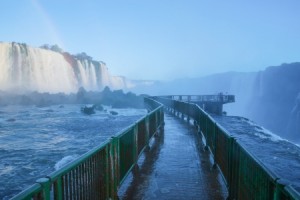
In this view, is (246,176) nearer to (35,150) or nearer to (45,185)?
(45,185)

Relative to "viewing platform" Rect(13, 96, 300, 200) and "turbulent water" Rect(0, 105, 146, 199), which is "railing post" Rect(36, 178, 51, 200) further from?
"turbulent water" Rect(0, 105, 146, 199)

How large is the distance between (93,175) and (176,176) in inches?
144

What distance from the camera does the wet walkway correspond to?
6.52 m

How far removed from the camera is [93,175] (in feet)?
15.3

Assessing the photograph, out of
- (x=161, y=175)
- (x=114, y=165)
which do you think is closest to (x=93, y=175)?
(x=114, y=165)

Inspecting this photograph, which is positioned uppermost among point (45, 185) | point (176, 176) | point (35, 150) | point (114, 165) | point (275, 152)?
point (45, 185)

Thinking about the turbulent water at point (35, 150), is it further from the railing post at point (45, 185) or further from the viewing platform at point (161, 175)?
the railing post at point (45, 185)

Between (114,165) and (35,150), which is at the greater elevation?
(114,165)

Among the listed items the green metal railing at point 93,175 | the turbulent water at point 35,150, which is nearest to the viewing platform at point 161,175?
the green metal railing at point 93,175

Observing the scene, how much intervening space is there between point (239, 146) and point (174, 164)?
401cm

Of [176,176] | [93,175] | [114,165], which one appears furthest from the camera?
[176,176]

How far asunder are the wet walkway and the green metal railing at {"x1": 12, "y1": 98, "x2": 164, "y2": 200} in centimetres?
60

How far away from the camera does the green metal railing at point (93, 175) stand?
10.3 feet

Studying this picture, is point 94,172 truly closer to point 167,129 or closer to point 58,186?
point 58,186
